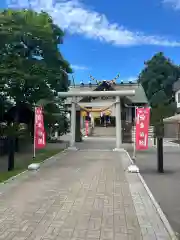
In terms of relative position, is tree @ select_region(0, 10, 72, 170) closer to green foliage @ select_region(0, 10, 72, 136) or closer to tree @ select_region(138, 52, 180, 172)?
green foliage @ select_region(0, 10, 72, 136)

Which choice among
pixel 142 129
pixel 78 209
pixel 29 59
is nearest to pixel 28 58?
pixel 29 59

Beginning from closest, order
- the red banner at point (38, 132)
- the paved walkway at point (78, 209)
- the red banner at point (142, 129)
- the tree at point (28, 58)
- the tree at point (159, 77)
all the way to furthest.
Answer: the paved walkway at point (78, 209) < the red banner at point (142, 129) < the red banner at point (38, 132) < the tree at point (28, 58) < the tree at point (159, 77)

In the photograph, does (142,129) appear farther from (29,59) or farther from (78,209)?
(29,59)

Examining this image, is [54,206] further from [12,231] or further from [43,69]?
[43,69]

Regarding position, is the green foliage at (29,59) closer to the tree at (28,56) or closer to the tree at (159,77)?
the tree at (28,56)

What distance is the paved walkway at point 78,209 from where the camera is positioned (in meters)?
5.25

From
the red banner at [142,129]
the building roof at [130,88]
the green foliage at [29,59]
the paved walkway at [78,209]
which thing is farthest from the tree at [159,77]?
the paved walkway at [78,209]

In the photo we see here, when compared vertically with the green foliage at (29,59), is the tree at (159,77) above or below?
above

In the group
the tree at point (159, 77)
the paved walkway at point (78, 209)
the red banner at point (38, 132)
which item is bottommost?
the paved walkway at point (78, 209)

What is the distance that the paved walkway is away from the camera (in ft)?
17.2

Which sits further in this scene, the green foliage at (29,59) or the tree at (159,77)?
the tree at (159,77)

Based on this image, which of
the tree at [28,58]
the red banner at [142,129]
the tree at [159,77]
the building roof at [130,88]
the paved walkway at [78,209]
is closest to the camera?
the paved walkway at [78,209]

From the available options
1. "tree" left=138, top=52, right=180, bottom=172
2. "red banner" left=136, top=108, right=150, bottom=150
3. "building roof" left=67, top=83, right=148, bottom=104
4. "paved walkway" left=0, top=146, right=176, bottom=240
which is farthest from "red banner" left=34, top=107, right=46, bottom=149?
"tree" left=138, top=52, right=180, bottom=172

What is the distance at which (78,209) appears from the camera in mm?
Result: 6816
